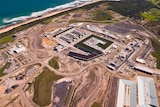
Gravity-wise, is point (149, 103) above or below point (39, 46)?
below

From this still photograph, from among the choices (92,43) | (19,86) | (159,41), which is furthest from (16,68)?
(159,41)

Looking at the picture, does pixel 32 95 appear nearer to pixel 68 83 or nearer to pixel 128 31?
pixel 68 83

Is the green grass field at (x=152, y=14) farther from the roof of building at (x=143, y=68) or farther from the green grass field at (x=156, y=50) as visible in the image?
the roof of building at (x=143, y=68)

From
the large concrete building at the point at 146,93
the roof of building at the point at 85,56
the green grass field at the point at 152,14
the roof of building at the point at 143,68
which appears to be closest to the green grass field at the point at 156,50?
the roof of building at the point at 143,68

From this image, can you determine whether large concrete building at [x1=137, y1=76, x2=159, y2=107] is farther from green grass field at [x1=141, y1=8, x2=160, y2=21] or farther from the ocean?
the ocean

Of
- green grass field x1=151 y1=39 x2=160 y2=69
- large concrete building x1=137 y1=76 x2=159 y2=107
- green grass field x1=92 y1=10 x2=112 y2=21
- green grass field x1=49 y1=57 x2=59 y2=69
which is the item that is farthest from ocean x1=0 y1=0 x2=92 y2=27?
large concrete building x1=137 y1=76 x2=159 y2=107

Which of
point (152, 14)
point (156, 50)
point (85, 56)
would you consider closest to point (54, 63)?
point (85, 56)
